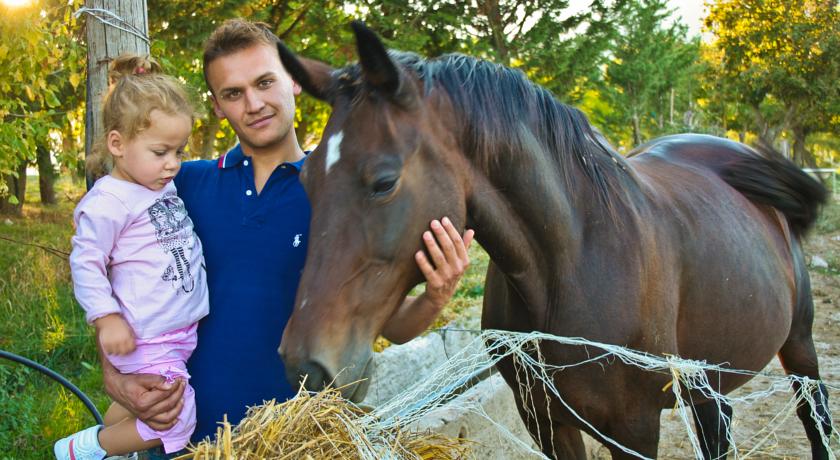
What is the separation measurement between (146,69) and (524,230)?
56.5 inches

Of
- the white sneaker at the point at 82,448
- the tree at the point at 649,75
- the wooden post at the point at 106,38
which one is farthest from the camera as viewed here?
the tree at the point at 649,75

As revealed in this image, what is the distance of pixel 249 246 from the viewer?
2.22m

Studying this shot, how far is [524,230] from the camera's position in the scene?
6.91ft

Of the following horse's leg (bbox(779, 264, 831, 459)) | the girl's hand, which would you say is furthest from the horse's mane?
horse's leg (bbox(779, 264, 831, 459))

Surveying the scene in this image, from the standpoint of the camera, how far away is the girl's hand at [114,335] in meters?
1.97

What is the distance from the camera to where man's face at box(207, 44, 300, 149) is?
2.25 meters

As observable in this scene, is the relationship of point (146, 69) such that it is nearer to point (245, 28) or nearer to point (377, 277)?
point (245, 28)

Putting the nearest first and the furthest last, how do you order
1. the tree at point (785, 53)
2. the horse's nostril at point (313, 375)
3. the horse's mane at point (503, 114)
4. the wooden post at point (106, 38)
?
the horse's nostril at point (313, 375) < the horse's mane at point (503, 114) < the wooden post at point (106, 38) < the tree at point (785, 53)

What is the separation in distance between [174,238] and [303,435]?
99cm

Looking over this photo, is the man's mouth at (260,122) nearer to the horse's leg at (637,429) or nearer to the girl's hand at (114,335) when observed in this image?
the girl's hand at (114,335)

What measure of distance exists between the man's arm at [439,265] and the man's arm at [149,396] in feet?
2.55

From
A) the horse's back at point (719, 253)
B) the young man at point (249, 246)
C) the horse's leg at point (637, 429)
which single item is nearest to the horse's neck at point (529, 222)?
the young man at point (249, 246)

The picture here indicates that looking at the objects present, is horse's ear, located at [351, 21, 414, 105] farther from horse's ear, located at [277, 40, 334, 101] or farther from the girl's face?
the girl's face

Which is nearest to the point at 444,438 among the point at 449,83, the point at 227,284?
the point at 227,284
